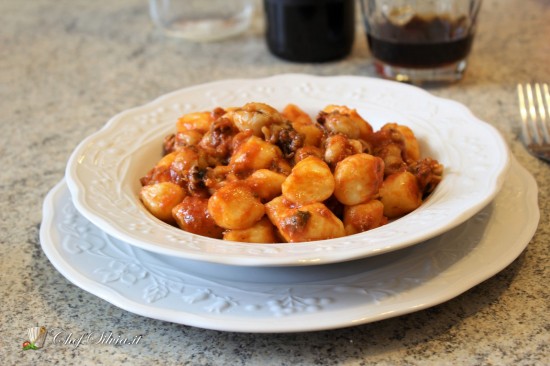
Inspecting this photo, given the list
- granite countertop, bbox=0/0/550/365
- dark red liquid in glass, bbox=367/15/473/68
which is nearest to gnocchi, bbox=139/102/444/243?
granite countertop, bbox=0/0/550/365

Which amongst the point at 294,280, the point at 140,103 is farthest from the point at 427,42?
the point at 294,280

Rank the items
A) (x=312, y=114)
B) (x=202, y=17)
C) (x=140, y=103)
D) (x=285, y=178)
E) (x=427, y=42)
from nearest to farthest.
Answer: (x=285, y=178) < (x=312, y=114) < (x=427, y=42) < (x=140, y=103) < (x=202, y=17)

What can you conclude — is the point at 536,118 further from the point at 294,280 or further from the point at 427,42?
the point at 294,280

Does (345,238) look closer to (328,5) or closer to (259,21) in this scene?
(328,5)

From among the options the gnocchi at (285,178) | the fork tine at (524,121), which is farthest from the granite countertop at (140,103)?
the gnocchi at (285,178)

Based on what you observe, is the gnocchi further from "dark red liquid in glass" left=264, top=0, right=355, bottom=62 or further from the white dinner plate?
"dark red liquid in glass" left=264, top=0, right=355, bottom=62

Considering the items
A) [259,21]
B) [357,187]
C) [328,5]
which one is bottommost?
[259,21]

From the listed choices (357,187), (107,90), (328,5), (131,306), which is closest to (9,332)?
(131,306)
